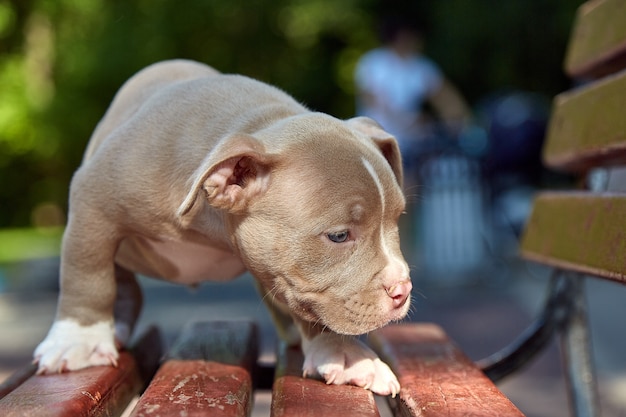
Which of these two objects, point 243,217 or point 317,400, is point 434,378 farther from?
point 243,217

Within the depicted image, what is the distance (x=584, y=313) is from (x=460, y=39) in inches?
552

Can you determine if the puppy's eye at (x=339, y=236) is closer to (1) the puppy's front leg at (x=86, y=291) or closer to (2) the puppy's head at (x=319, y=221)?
(2) the puppy's head at (x=319, y=221)

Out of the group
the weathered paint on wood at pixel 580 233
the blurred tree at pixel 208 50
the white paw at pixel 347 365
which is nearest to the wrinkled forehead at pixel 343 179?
the white paw at pixel 347 365

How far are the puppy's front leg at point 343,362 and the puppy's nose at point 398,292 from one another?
0.18 m

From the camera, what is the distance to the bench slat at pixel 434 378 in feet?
6.28

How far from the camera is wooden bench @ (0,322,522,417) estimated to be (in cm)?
192

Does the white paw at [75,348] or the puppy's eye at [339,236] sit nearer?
the puppy's eye at [339,236]

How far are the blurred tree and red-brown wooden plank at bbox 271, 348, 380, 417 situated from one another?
558 inches

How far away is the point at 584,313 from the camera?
2.92 m

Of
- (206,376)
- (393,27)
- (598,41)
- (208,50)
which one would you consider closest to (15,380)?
(206,376)

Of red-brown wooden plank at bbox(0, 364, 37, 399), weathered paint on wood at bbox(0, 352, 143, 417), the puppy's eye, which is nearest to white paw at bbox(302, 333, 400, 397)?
the puppy's eye

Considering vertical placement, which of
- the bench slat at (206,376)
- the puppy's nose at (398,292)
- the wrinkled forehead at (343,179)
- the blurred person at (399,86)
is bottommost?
the bench slat at (206,376)

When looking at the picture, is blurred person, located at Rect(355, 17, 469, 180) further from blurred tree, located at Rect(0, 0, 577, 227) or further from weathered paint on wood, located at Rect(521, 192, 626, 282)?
blurred tree, located at Rect(0, 0, 577, 227)

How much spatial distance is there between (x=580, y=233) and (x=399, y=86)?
219 inches
